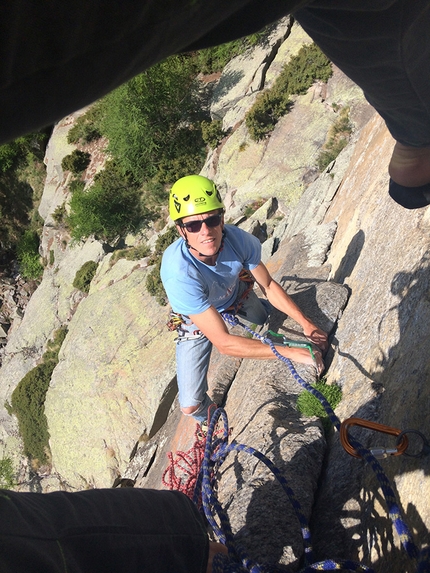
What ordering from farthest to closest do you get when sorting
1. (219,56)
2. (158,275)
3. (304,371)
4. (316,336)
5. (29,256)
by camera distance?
(29,256) < (219,56) < (158,275) < (316,336) < (304,371)

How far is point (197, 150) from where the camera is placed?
2527cm

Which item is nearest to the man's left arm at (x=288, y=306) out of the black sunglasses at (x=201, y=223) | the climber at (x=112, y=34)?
the black sunglasses at (x=201, y=223)

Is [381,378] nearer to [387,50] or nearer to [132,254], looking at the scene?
[387,50]

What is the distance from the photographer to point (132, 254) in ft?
73.3

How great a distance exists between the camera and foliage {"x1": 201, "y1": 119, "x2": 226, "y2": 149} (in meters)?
22.5

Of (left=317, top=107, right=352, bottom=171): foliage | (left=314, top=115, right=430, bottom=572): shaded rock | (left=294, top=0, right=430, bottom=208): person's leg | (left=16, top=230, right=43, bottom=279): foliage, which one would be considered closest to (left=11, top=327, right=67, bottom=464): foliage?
(left=16, top=230, right=43, bottom=279): foliage

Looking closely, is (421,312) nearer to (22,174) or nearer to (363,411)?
(363,411)

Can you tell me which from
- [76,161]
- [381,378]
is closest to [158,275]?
[381,378]

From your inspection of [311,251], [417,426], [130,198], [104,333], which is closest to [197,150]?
[130,198]

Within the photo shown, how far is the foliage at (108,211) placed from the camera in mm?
26297

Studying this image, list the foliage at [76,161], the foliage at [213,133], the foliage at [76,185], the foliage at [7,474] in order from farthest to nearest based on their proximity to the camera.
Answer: the foliage at [76,161], the foliage at [76,185], the foliage at [7,474], the foliage at [213,133]

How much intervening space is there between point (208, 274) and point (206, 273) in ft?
0.13

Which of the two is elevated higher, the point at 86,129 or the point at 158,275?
the point at 86,129

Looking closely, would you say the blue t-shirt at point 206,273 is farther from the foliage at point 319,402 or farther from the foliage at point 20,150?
the foliage at point 20,150
